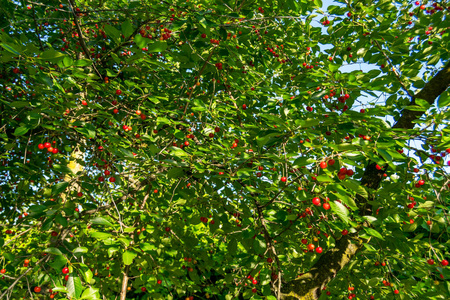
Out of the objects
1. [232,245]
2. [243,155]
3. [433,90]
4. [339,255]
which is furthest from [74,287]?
[433,90]

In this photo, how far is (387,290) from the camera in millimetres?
2887

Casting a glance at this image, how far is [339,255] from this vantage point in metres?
2.87

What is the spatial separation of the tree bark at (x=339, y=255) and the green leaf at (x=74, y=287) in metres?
1.82

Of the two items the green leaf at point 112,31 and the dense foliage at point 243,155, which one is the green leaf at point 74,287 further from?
the green leaf at point 112,31

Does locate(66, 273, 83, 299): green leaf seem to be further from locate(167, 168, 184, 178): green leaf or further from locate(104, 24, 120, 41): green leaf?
locate(104, 24, 120, 41): green leaf

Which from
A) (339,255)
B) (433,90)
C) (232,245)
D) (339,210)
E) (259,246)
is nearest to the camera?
(339,210)

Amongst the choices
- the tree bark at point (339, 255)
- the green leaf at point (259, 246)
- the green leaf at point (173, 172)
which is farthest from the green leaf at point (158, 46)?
the tree bark at point (339, 255)

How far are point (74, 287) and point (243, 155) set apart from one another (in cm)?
134

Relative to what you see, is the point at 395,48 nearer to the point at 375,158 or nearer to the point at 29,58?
the point at 375,158

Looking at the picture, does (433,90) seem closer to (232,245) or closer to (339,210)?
(339,210)

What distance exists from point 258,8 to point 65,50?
2.33m

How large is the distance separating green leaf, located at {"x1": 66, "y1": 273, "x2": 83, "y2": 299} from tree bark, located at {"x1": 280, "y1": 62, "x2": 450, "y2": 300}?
5.96 ft

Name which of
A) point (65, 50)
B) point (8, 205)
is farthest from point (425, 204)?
point (8, 205)

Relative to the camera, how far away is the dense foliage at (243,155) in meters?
1.73
